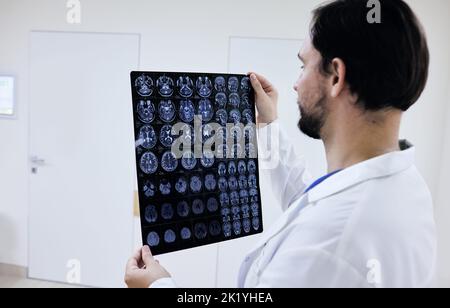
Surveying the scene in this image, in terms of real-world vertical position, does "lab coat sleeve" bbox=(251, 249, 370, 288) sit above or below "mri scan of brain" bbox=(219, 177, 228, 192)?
below

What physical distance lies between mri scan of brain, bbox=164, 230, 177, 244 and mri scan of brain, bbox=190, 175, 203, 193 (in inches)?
3.6

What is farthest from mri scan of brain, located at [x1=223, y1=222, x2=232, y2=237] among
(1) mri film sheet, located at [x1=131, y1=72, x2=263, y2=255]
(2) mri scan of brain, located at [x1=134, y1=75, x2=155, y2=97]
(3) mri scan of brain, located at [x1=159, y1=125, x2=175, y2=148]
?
(2) mri scan of brain, located at [x1=134, y1=75, x2=155, y2=97]

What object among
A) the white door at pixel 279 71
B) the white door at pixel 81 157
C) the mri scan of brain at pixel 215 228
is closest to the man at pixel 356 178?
the mri scan of brain at pixel 215 228

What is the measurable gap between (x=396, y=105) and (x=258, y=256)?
0.37 meters

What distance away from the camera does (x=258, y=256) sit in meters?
0.70

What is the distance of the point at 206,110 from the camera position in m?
0.75

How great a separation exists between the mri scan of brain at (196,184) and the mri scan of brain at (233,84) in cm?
20

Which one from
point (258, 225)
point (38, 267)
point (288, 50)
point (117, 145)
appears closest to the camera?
point (258, 225)

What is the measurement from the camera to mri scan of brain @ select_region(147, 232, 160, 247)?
0.70 metres

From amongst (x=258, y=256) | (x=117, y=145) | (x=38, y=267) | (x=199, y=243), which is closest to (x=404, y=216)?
(x=258, y=256)

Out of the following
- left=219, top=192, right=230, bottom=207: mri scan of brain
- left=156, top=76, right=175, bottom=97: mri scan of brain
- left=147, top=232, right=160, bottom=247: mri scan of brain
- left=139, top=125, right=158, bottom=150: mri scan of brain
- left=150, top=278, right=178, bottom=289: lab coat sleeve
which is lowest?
left=150, top=278, right=178, bottom=289: lab coat sleeve

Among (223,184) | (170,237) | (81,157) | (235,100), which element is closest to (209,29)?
(81,157)

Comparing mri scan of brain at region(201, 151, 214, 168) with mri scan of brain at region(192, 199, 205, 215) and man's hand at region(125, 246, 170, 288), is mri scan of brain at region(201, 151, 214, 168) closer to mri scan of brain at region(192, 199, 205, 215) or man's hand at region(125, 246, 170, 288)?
mri scan of brain at region(192, 199, 205, 215)
